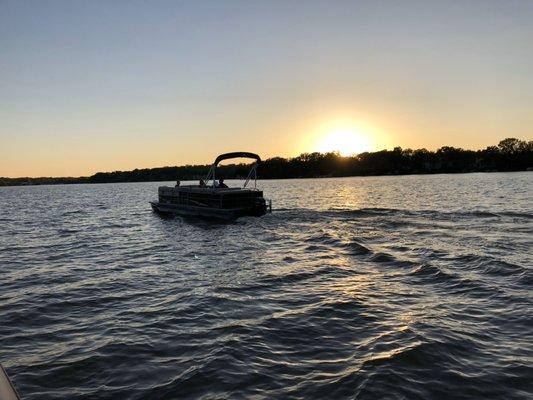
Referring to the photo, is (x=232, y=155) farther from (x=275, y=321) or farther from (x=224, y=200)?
(x=275, y=321)

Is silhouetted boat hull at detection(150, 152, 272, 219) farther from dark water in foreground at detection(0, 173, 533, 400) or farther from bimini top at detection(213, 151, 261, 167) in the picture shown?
dark water in foreground at detection(0, 173, 533, 400)

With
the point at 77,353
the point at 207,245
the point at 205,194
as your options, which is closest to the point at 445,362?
the point at 77,353

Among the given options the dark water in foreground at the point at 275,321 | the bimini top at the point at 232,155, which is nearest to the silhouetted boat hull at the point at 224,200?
the bimini top at the point at 232,155

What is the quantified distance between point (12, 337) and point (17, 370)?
83.1 inches

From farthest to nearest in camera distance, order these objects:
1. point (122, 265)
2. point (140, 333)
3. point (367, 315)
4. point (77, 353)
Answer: point (122, 265), point (367, 315), point (140, 333), point (77, 353)

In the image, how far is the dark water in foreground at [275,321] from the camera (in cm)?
679

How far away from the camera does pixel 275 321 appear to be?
975 centimetres

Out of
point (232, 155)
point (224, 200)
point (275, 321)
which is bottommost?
point (275, 321)

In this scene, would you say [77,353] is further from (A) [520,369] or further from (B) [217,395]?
(A) [520,369]

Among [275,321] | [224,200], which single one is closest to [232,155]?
[224,200]

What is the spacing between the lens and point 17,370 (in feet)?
24.4

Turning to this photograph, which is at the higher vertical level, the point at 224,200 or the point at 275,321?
the point at 224,200

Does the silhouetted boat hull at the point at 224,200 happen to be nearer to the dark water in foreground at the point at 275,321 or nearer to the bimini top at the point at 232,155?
the bimini top at the point at 232,155

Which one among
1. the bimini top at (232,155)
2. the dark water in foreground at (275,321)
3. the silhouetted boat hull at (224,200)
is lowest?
the dark water in foreground at (275,321)
